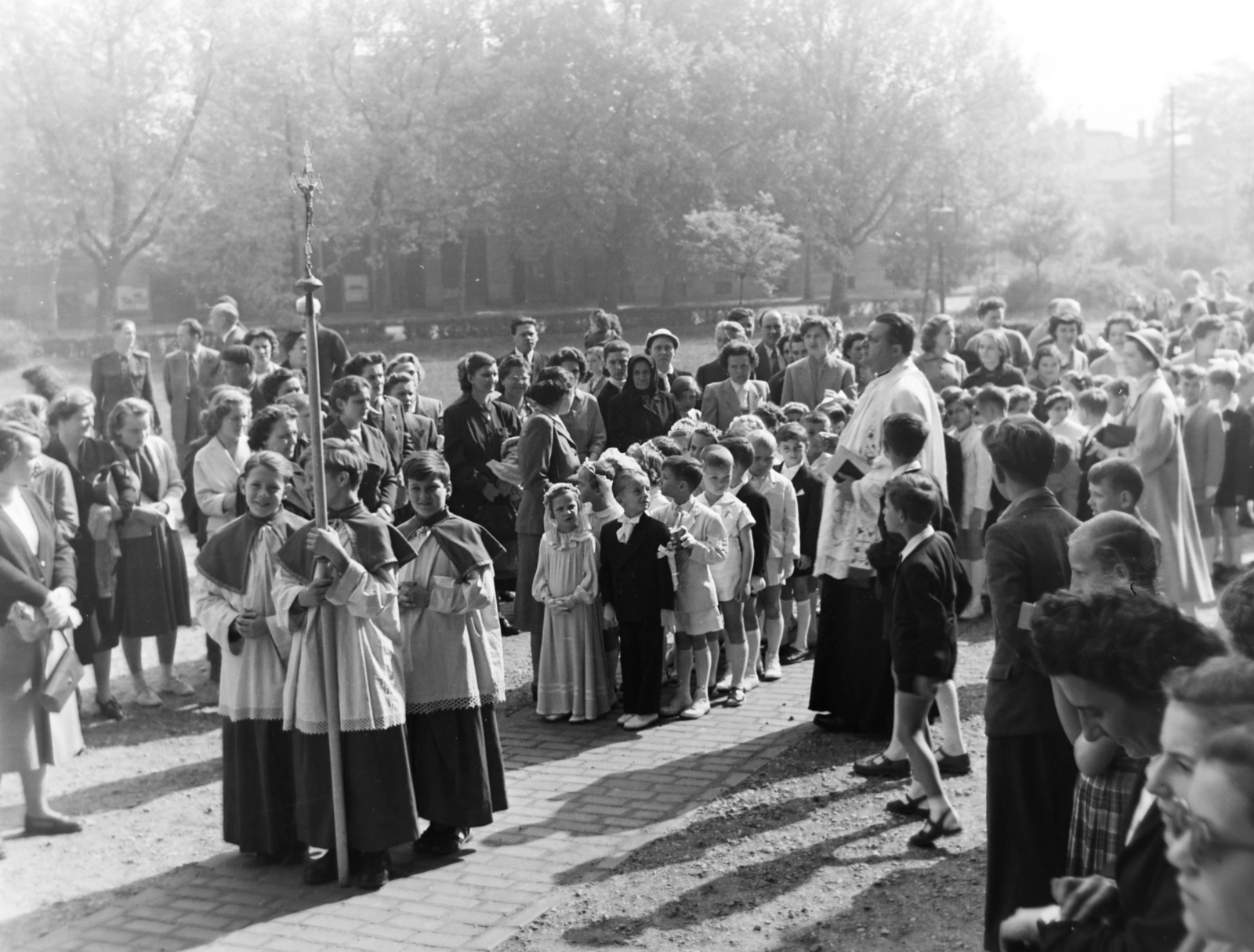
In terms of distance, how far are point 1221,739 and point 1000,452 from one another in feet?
10.4

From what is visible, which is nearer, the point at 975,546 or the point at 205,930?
the point at 205,930

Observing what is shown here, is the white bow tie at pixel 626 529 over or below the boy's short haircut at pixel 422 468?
below

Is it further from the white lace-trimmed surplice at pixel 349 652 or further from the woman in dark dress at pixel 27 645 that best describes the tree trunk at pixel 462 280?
the white lace-trimmed surplice at pixel 349 652

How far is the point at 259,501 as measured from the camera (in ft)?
21.0

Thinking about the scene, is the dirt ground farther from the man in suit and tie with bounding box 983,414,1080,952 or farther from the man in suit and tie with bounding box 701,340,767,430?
the man in suit and tie with bounding box 701,340,767,430

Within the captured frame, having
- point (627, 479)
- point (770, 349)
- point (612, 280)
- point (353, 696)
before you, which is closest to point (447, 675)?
point (353, 696)

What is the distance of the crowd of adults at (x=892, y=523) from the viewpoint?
294 centimetres

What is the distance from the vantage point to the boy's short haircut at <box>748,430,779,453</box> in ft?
29.1

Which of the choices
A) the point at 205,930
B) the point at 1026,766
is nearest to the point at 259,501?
the point at 205,930

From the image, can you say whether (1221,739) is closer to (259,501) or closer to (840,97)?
(259,501)

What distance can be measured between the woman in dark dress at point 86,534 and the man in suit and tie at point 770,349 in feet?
23.6

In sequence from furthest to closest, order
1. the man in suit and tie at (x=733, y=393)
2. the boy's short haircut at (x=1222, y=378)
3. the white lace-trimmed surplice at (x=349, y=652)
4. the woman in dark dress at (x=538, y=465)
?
the boy's short haircut at (x=1222, y=378), the man in suit and tie at (x=733, y=393), the woman in dark dress at (x=538, y=465), the white lace-trimmed surplice at (x=349, y=652)

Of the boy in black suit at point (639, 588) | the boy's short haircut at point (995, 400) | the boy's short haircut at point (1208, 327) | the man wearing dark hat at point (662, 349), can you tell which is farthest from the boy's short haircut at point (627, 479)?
the boy's short haircut at point (1208, 327)

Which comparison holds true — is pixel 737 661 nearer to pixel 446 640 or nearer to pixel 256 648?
pixel 446 640
